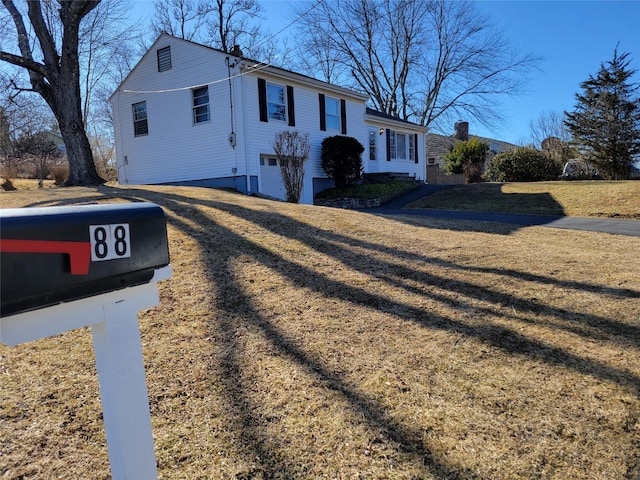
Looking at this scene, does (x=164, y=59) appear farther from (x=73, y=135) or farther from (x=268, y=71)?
(x=73, y=135)

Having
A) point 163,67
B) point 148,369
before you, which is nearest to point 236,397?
point 148,369

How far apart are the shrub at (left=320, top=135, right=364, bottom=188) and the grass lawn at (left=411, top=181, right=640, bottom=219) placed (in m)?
3.04

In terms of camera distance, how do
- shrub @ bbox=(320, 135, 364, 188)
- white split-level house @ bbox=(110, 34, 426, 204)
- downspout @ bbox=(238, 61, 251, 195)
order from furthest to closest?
shrub @ bbox=(320, 135, 364, 188) < white split-level house @ bbox=(110, 34, 426, 204) < downspout @ bbox=(238, 61, 251, 195)

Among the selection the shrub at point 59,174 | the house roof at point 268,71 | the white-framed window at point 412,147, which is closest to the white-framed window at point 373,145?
the house roof at point 268,71

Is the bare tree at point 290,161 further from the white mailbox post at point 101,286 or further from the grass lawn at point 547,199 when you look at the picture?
the white mailbox post at point 101,286

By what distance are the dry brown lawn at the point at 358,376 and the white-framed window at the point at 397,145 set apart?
1772 centimetres

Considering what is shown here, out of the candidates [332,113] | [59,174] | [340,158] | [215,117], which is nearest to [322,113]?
[332,113]

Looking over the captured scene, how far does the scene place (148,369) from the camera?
2637 mm

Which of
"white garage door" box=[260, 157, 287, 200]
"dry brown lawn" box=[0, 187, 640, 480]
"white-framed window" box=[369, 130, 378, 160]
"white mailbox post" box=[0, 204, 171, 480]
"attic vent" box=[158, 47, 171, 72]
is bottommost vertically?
"dry brown lawn" box=[0, 187, 640, 480]

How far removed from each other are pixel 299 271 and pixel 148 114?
1419 centimetres

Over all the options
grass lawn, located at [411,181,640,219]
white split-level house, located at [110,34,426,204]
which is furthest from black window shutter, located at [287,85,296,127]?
grass lawn, located at [411,181,640,219]

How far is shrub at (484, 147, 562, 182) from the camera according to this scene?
70.7 ft

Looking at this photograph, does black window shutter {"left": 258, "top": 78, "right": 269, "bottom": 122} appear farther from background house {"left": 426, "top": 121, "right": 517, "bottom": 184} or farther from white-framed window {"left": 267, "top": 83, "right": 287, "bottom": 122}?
background house {"left": 426, "top": 121, "right": 517, "bottom": 184}

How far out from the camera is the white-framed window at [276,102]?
1455cm
